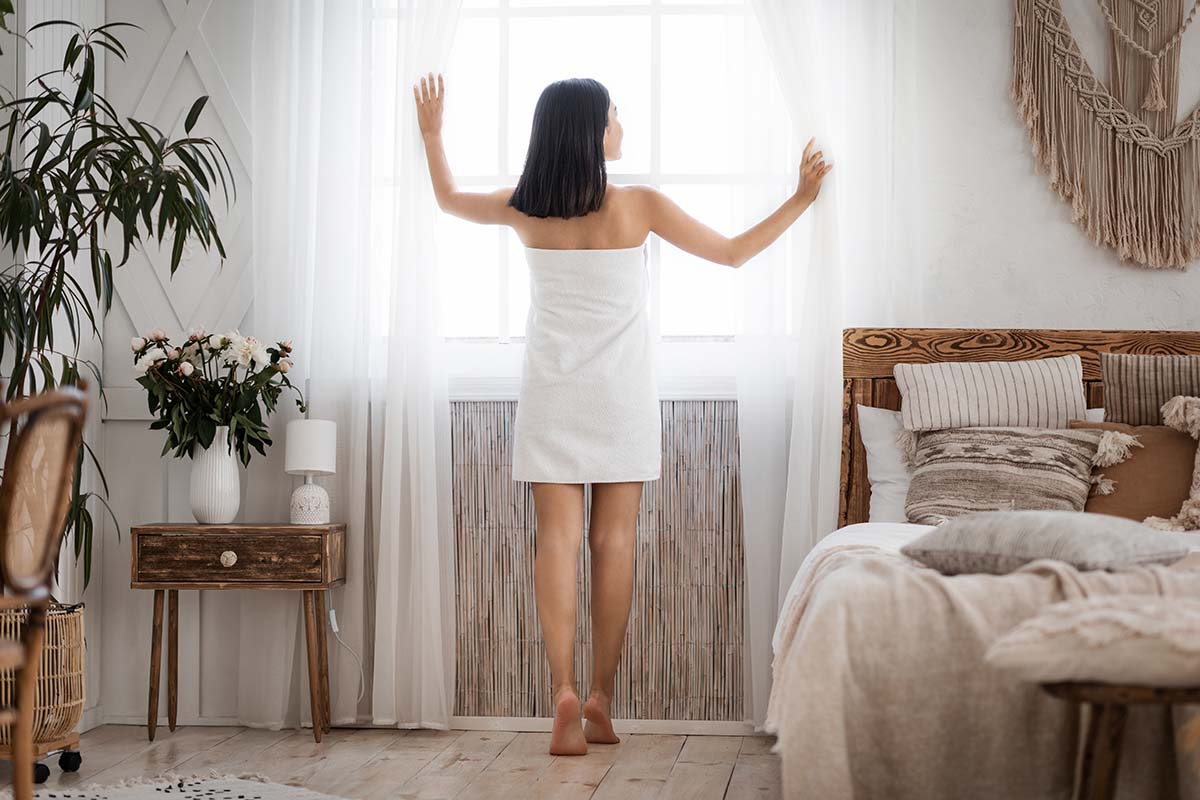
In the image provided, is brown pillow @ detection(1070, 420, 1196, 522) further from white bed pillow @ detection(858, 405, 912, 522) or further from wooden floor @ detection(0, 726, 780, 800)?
wooden floor @ detection(0, 726, 780, 800)

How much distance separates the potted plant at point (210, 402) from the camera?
3174 millimetres

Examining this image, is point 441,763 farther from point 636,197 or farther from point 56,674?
point 636,197

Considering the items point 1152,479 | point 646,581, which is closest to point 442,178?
point 646,581

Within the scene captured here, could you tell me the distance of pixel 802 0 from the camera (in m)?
3.24

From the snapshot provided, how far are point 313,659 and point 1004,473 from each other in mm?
1872

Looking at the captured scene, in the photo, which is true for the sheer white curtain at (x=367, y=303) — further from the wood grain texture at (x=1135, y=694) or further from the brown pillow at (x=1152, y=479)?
the wood grain texture at (x=1135, y=694)

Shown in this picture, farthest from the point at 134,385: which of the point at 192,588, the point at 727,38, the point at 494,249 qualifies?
the point at 727,38

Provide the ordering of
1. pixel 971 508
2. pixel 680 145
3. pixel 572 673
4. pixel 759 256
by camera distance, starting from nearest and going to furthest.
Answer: pixel 971 508
pixel 572 673
pixel 759 256
pixel 680 145

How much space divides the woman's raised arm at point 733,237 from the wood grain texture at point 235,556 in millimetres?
1247

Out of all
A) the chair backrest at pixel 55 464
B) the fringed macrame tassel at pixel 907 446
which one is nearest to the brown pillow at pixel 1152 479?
the fringed macrame tassel at pixel 907 446

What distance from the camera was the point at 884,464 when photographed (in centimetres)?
304

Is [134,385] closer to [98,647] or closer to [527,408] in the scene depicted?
[98,647]

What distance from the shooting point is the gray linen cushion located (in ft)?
5.60

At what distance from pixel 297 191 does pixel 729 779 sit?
2056mm
